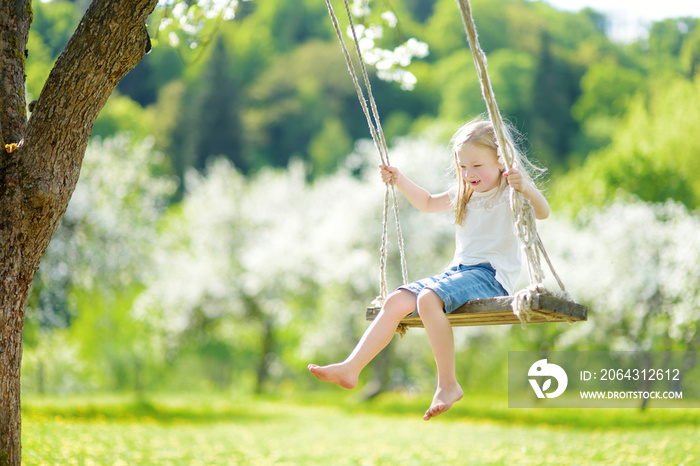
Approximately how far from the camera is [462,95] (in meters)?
39.7

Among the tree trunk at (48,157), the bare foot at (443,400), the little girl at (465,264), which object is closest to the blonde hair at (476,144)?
the little girl at (465,264)

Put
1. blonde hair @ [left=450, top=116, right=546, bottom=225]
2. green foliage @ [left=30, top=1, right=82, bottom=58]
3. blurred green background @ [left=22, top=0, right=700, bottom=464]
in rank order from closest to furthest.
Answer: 1. blonde hair @ [left=450, top=116, right=546, bottom=225]
2. green foliage @ [left=30, top=1, right=82, bottom=58]
3. blurred green background @ [left=22, top=0, right=700, bottom=464]

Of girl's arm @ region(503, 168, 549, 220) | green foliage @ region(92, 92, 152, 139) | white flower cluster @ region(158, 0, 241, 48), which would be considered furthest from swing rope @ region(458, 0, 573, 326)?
green foliage @ region(92, 92, 152, 139)

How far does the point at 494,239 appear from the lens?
3719 mm

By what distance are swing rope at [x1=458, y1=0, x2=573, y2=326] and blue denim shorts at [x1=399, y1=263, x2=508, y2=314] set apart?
1.21 feet

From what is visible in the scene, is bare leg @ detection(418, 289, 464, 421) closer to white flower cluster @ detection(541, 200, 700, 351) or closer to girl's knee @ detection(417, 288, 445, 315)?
girl's knee @ detection(417, 288, 445, 315)

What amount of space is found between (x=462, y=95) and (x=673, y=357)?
80.5 ft

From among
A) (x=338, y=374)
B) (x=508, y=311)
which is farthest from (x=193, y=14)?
(x=508, y=311)

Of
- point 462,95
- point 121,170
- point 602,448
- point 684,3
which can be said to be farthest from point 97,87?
point 462,95

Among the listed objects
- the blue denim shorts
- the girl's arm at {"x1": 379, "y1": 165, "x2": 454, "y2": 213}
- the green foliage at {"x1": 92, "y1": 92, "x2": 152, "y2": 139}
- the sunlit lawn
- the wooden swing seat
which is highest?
the green foliage at {"x1": 92, "y1": 92, "x2": 152, "y2": 139}

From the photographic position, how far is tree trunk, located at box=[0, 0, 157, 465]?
11.0 feet

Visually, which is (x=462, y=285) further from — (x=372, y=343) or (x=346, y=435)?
(x=346, y=435)

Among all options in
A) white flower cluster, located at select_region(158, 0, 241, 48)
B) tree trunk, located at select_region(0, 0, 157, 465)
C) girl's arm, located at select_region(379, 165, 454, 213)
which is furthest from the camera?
white flower cluster, located at select_region(158, 0, 241, 48)

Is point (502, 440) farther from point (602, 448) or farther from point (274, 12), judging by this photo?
point (274, 12)
